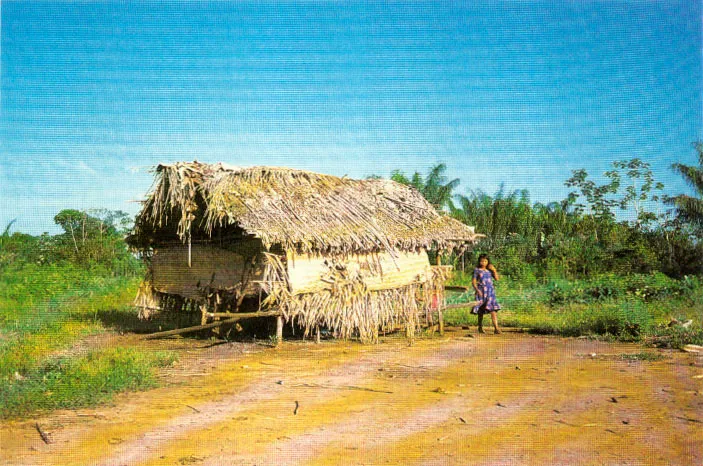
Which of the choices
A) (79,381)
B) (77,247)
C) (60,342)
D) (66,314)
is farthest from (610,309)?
(77,247)

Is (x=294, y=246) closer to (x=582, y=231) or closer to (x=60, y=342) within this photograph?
(x=60, y=342)

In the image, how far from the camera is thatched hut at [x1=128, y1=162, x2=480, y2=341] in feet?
27.1

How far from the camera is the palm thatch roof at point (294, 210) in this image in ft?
27.0

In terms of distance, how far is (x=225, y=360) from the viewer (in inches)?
298

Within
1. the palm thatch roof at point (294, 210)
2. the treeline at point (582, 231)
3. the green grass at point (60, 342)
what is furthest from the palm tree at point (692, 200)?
the green grass at point (60, 342)

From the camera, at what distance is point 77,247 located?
18047 mm

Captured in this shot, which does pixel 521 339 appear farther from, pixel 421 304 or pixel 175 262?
pixel 175 262

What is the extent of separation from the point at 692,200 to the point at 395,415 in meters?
15.2

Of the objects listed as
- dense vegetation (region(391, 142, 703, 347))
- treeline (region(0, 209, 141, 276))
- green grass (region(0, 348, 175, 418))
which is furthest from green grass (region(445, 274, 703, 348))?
treeline (region(0, 209, 141, 276))

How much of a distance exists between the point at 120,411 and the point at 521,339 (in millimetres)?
6211

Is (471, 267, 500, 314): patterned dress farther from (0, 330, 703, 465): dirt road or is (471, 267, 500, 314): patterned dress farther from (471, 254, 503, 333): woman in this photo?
(0, 330, 703, 465): dirt road

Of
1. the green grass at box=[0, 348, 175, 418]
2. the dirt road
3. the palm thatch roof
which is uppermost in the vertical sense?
the palm thatch roof

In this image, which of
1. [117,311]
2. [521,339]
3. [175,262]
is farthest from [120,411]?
[117,311]

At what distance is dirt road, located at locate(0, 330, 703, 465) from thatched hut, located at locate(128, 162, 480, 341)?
127 centimetres
